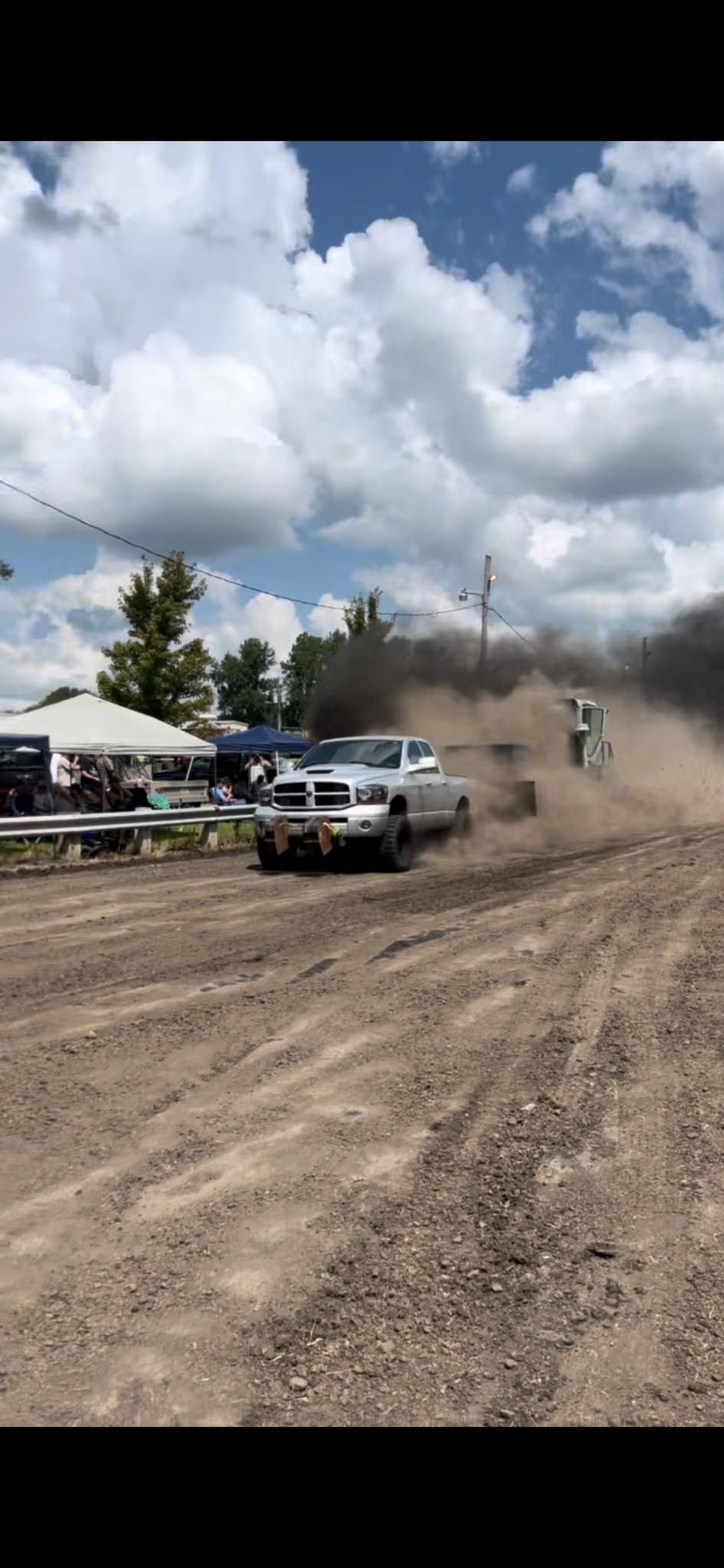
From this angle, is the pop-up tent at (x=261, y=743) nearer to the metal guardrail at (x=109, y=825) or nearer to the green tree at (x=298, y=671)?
the metal guardrail at (x=109, y=825)

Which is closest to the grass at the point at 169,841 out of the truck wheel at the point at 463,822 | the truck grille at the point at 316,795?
the truck grille at the point at 316,795

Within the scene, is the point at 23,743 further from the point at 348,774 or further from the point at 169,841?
the point at 348,774

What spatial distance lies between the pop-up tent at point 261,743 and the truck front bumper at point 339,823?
16.3m

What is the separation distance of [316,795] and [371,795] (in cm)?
72

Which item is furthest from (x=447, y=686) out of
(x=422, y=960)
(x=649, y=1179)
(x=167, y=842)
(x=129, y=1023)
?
(x=649, y=1179)

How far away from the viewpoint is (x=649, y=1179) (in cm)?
390

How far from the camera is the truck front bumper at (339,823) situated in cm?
1287

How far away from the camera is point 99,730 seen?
20406mm

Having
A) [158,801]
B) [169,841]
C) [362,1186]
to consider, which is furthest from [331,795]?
[362,1186]

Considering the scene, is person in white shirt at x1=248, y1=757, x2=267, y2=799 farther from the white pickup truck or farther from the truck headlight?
the truck headlight

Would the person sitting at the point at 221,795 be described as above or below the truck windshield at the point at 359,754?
below

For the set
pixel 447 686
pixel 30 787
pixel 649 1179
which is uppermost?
pixel 447 686
